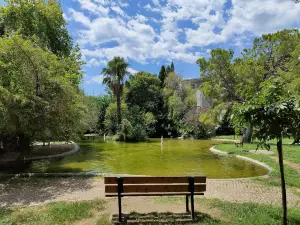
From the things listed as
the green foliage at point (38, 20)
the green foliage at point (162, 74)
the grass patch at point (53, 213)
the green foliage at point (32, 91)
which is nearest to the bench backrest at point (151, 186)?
the grass patch at point (53, 213)

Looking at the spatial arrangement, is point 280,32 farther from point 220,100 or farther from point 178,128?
point 178,128

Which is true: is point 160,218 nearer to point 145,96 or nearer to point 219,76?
point 219,76

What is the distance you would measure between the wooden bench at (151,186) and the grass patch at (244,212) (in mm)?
762

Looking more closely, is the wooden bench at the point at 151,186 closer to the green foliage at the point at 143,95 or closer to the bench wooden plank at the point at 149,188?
the bench wooden plank at the point at 149,188

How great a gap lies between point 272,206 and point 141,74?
38766 mm

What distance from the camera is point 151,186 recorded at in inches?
229

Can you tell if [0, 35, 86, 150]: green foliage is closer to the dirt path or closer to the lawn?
the dirt path

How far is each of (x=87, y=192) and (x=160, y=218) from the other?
3444 mm

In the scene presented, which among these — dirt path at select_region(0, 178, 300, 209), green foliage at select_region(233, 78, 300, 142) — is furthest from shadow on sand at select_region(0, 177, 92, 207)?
green foliage at select_region(233, 78, 300, 142)

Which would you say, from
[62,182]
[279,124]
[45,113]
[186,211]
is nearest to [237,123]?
[279,124]

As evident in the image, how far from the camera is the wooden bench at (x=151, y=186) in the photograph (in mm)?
5779

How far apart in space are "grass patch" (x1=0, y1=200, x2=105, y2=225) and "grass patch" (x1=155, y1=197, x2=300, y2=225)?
1.77 m

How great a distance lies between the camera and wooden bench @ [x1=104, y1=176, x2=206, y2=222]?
578 centimetres

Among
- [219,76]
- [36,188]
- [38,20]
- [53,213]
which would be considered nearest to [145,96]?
[219,76]
